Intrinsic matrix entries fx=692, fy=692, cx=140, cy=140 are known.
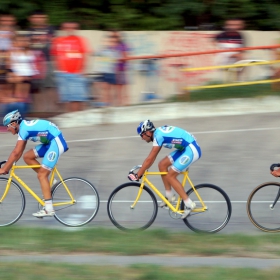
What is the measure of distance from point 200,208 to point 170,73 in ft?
17.3

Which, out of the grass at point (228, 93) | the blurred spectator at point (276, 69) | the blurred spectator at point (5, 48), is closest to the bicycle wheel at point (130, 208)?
the grass at point (228, 93)

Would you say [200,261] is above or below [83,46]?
below

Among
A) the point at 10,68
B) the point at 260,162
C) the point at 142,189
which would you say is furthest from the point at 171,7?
the point at 142,189

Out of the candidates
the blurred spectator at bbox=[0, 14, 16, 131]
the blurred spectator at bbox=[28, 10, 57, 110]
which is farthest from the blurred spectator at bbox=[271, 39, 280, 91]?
the blurred spectator at bbox=[0, 14, 16, 131]

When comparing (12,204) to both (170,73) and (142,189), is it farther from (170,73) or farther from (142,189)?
(170,73)

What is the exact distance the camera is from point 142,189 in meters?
9.15

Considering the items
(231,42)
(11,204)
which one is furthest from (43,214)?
(231,42)

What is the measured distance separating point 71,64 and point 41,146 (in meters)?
4.84

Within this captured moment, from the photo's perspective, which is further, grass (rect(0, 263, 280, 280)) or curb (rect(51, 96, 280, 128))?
curb (rect(51, 96, 280, 128))

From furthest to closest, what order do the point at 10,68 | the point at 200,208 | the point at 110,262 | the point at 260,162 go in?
1. the point at 10,68
2. the point at 260,162
3. the point at 200,208
4. the point at 110,262

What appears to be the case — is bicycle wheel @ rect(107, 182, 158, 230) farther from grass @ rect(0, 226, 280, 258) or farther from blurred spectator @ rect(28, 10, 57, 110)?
blurred spectator @ rect(28, 10, 57, 110)

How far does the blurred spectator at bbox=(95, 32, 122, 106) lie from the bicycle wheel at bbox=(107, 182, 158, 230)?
5028mm

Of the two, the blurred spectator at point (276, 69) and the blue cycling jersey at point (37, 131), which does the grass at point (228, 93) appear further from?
the blue cycling jersey at point (37, 131)

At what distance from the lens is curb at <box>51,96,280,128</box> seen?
46.4ft
